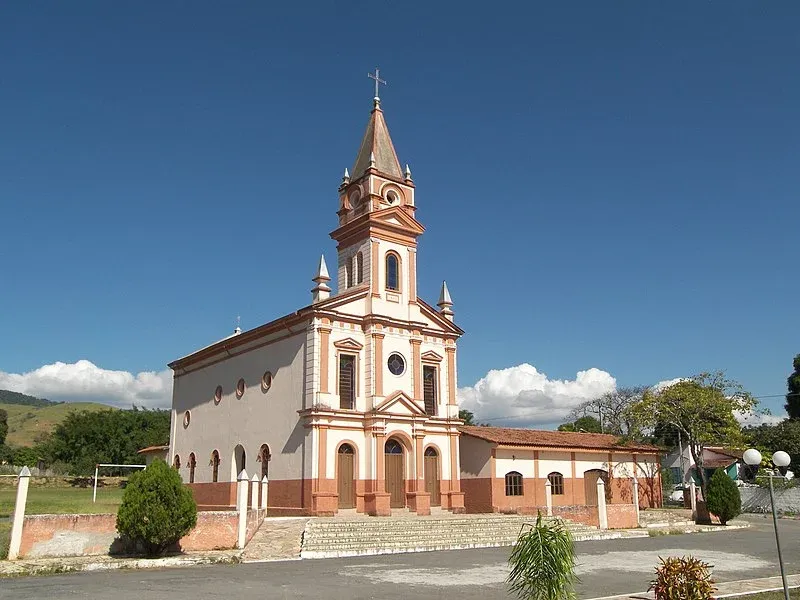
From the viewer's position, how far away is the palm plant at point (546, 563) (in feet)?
30.5

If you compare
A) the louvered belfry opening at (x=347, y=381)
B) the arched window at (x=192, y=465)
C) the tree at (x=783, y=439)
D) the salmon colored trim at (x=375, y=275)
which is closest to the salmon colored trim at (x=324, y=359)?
the louvered belfry opening at (x=347, y=381)

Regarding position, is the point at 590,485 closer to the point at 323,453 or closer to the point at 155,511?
the point at 323,453

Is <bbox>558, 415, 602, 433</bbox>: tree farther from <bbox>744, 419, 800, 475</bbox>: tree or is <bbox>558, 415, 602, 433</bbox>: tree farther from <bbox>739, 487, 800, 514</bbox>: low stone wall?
<bbox>739, 487, 800, 514</bbox>: low stone wall

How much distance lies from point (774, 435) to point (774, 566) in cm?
3896

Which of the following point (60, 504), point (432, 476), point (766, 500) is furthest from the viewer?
point (766, 500)

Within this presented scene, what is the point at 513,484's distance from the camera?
35.0 m

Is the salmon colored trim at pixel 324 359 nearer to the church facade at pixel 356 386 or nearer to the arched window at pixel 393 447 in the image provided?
the church facade at pixel 356 386

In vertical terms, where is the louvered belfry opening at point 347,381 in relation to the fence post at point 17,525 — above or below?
above

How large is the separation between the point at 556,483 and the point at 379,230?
15632 millimetres

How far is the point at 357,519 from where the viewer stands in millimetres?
27500

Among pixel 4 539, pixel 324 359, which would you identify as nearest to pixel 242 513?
pixel 4 539

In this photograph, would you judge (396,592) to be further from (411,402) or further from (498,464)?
(498,464)

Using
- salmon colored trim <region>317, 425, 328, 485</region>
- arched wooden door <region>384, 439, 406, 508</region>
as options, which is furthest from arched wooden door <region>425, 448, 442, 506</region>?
salmon colored trim <region>317, 425, 328, 485</region>

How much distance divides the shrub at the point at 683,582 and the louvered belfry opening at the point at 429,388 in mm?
22873
